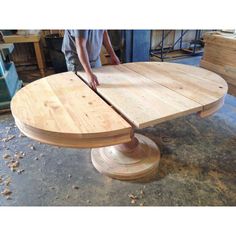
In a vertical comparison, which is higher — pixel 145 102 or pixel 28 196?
pixel 145 102

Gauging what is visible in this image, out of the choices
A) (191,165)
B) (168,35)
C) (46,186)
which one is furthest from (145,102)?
(168,35)

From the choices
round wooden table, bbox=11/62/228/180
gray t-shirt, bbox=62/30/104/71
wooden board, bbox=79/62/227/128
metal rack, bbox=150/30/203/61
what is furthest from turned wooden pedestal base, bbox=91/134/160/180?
metal rack, bbox=150/30/203/61

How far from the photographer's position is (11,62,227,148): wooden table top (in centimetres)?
97

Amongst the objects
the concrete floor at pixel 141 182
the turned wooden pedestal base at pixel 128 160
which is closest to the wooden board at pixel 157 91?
the turned wooden pedestal base at pixel 128 160

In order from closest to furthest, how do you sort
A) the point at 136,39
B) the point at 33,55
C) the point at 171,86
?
the point at 171,86, the point at 136,39, the point at 33,55

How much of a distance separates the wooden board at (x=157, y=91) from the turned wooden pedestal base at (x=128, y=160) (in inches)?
19.9

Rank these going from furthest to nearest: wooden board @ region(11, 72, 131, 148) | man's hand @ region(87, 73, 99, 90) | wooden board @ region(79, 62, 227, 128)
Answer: man's hand @ region(87, 73, 99, 90)
wooden board @ region(79, 62, 227, 128)
wooden board @ region(11, 72, 131, 148)

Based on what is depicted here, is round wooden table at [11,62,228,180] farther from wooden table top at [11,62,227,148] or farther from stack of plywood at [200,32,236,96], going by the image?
stack of plywood at [200,32,236,96]

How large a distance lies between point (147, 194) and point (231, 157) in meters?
0.80

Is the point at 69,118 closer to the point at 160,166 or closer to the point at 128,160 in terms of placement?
the point at 128,160

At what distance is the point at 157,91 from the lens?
1294 millimetres

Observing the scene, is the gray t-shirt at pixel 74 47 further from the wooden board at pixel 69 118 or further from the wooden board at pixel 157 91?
the wooden board at pixel 69 118

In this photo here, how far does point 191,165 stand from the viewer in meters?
1.69

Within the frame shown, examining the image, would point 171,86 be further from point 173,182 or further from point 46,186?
point 46,186
